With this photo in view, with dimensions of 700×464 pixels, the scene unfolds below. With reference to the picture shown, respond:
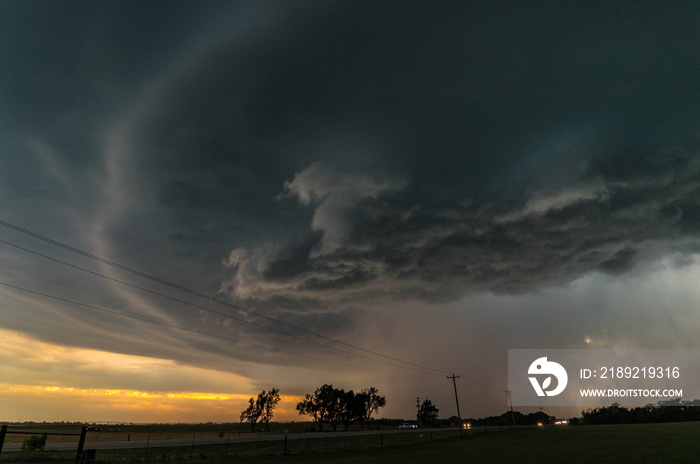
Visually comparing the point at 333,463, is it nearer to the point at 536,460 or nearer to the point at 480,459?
the point at 480,459

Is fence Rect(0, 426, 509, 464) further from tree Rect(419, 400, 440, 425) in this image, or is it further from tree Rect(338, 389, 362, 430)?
tree Rect(419, 400, 440, 425)

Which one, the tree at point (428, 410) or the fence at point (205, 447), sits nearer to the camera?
the fence at point (205, 447)

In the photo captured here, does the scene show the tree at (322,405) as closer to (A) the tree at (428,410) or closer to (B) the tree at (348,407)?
(B) the tree at (348,407)

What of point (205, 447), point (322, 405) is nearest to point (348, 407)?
point (322, 405)

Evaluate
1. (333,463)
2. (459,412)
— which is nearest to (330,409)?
(459,412)

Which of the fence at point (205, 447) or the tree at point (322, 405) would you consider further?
the tree at point (322, 405)

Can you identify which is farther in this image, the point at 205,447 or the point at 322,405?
the point at 322,405

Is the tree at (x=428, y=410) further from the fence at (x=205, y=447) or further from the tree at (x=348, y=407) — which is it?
the fence at (x=205, y=447)

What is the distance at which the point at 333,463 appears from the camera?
4091 cm

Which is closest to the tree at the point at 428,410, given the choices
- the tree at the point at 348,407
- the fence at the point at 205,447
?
the tree at the point at 348,407

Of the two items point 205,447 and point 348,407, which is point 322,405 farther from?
point 205,447

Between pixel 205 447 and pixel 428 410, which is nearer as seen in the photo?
pixel 205 447

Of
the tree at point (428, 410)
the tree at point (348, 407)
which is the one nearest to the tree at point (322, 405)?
the tree at point (348, 407)

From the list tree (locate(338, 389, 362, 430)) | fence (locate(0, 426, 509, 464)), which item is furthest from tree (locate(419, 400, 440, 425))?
fence (locate(0, 426, 509, 464))
